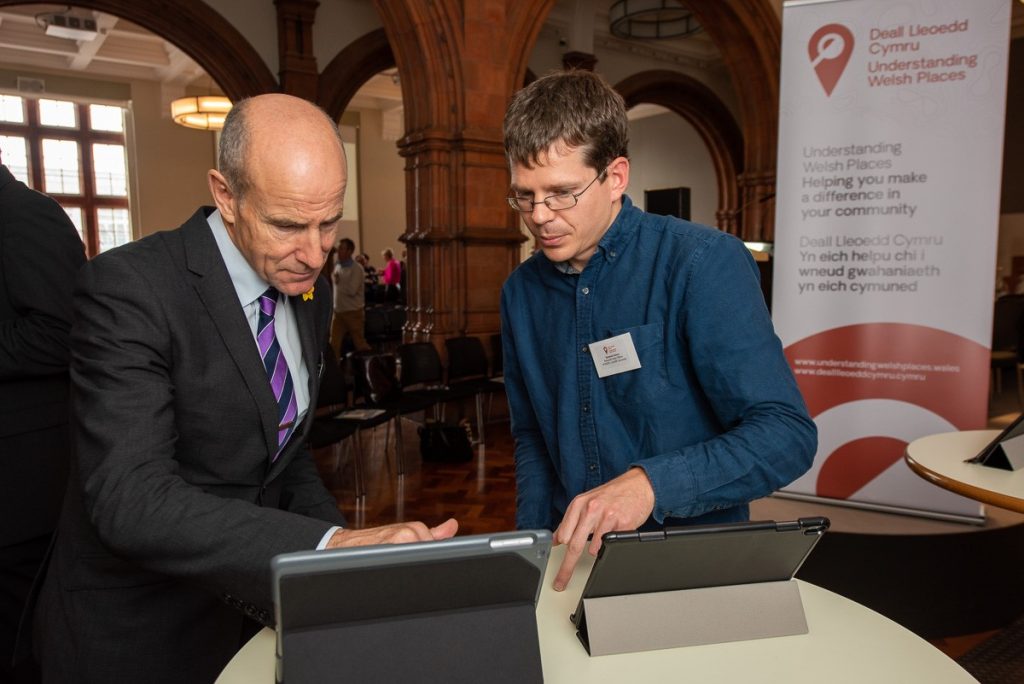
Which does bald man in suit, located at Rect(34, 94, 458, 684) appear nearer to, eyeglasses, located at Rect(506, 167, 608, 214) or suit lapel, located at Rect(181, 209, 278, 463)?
suit lapel, located at Rect(181, 209, 278, 463)

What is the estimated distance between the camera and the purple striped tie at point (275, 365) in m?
1.34

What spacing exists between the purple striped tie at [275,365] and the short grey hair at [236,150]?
→ 21 cm

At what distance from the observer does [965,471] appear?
7.08 feet

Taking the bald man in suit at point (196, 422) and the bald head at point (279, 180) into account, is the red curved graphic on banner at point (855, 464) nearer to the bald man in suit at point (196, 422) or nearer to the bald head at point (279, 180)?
the bald man in suit at point (196, 422)

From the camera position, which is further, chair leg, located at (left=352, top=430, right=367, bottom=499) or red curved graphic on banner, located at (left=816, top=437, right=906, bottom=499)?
chair leg, located at (left=352, top=430, right=367, bottom=499)

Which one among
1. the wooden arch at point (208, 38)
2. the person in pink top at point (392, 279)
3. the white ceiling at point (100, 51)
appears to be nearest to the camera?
the wooden arch at point (208, 38)

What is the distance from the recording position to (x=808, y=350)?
3508mm

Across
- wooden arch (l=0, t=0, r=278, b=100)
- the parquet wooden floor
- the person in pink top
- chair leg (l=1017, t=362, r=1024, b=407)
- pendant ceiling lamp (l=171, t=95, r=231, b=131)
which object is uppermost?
wooden arch (l=0, t=0, r=278, b=100)

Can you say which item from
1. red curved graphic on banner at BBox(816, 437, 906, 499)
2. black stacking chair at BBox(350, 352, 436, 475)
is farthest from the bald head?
black stacking chair at BBox(350, 352, 436, 475)

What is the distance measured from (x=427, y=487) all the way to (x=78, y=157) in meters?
14.3

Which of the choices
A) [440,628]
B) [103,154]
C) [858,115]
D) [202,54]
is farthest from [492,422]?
[103,154]

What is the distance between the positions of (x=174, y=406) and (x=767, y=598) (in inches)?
39.8

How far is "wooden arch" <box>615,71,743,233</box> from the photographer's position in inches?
459

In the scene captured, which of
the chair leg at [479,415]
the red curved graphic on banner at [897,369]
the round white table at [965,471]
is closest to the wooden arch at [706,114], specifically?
the chair leg at [479,415]
